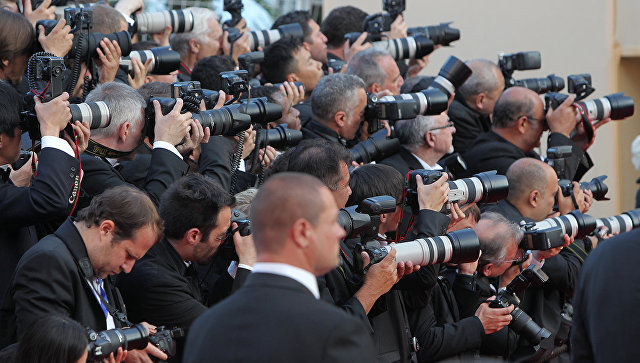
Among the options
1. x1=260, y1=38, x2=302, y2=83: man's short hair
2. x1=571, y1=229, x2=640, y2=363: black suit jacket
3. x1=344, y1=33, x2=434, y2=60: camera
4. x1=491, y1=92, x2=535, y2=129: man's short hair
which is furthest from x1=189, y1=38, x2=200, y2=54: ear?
x1=571, y1=229, x2=640, y2=363: black suit jacket

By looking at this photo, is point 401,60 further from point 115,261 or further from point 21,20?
point 115,261

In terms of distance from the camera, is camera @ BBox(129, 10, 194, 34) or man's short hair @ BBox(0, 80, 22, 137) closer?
man's short hair @ BBox(0, 80, 22, 137)

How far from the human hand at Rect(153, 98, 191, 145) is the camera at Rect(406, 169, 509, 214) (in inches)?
43.5

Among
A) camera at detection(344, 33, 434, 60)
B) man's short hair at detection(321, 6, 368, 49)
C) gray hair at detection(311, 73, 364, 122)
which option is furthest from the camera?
man's short hair at detection(321, 6, 368, 49)

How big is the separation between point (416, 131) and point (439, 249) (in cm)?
152

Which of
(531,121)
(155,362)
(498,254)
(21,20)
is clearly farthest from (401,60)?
(155,362)

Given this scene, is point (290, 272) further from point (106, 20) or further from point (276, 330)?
point (106, 20)

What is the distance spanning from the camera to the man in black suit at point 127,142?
4250 mm

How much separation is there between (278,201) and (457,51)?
25.3ft

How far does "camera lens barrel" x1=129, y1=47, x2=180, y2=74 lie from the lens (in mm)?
5176

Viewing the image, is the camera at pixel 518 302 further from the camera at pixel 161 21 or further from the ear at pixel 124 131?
the camera at pixel 161 21

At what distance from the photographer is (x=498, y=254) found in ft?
16.5

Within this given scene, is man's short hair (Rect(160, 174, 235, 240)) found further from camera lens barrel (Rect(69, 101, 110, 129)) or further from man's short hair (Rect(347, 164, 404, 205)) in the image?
man's short hair (Rect(347, 164, 404, 205))

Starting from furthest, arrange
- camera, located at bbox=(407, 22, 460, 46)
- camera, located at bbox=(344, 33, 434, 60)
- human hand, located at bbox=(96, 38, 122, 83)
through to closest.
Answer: camera, located at bbox=(407, 22, 460, 46)
camera, located at bbox=(344, 33, 434, 60)
human hand, located at bbox=(96, 38, 122, 83)
